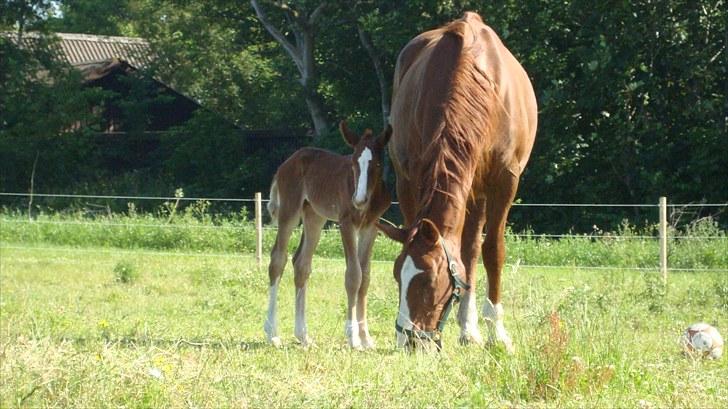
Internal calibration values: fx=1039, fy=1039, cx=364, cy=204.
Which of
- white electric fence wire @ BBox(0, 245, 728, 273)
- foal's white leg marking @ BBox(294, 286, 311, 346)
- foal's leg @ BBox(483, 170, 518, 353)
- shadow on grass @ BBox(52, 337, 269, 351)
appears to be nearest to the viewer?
foal's leg @ BBox(483, 170, 518, 353)

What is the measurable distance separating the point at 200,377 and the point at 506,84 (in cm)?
326

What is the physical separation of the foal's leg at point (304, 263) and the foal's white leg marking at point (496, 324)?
1.49 meters

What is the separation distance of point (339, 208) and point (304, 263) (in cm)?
67

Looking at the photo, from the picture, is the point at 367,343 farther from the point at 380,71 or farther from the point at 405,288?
the point at 380,71

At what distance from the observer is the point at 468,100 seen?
21.9ft

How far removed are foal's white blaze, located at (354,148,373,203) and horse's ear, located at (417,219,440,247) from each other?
1.78 m

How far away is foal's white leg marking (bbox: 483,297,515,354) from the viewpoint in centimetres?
679

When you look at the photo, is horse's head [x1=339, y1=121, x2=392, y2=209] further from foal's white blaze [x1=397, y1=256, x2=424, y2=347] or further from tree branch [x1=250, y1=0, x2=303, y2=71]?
tree branch [x1=250, y1=0, x2=303, y2=71]

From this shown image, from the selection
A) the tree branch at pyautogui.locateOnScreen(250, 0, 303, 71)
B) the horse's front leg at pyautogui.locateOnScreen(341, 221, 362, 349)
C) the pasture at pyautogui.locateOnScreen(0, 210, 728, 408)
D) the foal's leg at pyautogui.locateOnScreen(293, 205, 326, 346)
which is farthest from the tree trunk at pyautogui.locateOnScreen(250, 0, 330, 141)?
the horse's front leg at pyautogui.locateOnScreen(341, 221, 362, 349)

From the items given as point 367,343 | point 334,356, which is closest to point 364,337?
point 367,343

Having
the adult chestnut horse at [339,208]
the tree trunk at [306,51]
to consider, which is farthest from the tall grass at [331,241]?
the tree trunk at [306,51]

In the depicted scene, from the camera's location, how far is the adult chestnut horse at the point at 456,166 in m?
5.90

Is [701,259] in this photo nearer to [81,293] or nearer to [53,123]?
[81,293]

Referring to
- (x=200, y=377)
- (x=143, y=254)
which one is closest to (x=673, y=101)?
(x=143, y=254)
